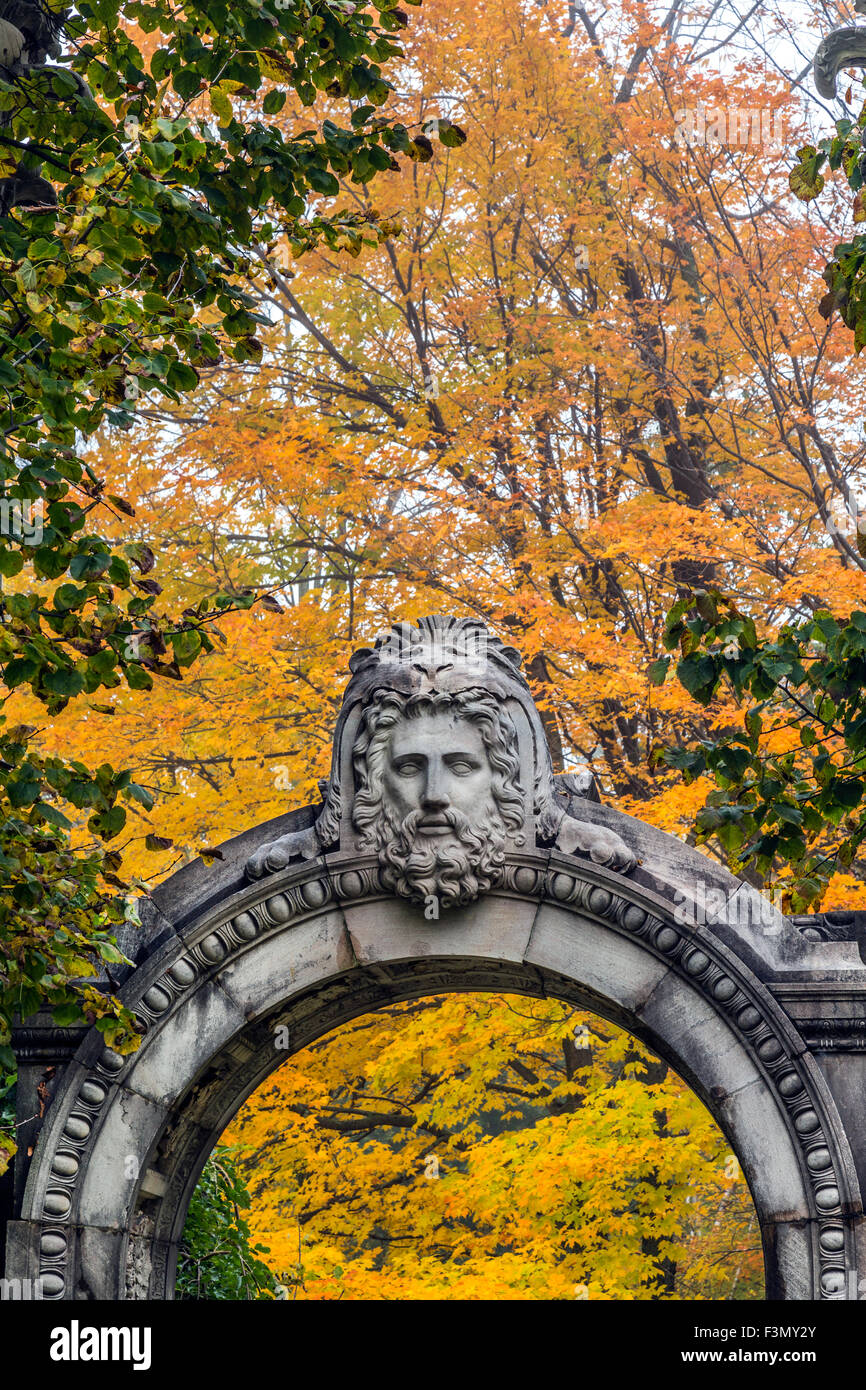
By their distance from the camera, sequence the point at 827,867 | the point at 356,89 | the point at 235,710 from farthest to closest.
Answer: the point at 235,710 < the point at 356,89 < the point at 827,867

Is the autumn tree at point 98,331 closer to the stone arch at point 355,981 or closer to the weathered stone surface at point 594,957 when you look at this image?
the stone arch at point 355,981

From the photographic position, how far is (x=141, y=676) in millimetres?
5609

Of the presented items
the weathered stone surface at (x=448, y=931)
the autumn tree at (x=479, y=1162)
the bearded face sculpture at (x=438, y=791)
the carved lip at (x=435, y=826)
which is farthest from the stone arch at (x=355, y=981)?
the autumn tree at (x=479, y=1162)

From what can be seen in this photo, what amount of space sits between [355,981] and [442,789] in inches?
39.8

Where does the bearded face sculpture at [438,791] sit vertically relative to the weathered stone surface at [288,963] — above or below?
above

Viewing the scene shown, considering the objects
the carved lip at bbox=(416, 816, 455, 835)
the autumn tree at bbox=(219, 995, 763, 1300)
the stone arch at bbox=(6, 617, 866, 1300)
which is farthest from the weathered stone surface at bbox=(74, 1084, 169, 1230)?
the autumn tree at bbox=(219, 995, 763, 1300)

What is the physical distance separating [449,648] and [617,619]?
716 cm

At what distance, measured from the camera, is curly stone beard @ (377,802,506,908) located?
20.3 feet

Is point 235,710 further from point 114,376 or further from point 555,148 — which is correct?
point 114,376

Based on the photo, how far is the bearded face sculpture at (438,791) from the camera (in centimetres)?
621

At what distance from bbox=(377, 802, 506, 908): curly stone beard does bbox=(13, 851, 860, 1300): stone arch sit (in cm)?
10

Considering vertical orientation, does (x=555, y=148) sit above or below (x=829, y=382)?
above

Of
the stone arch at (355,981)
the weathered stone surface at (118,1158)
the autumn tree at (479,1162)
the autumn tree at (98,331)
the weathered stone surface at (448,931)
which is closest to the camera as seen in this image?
the autumn tree at (98,331)
